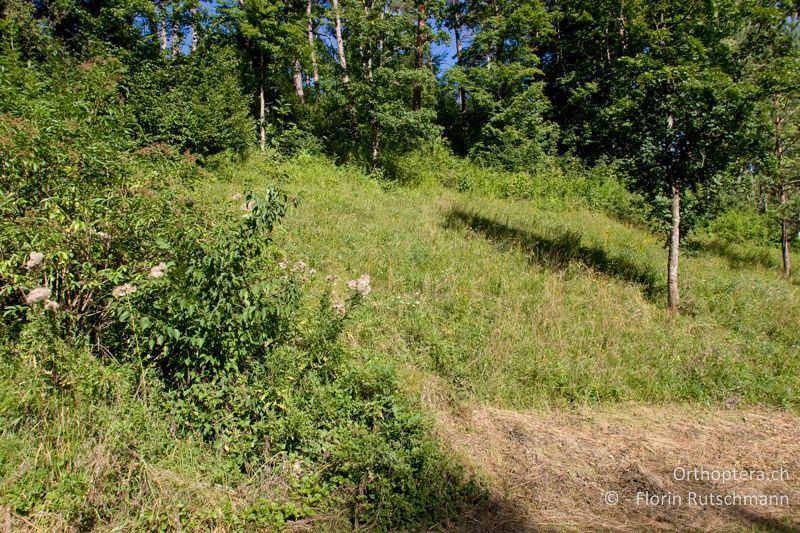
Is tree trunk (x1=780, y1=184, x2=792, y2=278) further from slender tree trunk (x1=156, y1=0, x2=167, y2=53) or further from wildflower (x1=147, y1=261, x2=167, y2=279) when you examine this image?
slender tree trunk (x1=156, y1=0, x2=167, y2=53)

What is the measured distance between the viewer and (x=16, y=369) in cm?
363

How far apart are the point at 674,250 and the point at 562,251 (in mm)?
2148

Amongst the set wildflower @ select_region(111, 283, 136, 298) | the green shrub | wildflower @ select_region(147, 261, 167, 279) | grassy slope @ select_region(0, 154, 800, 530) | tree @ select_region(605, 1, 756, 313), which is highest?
tree @ select_region(605, 1, 756, 313)

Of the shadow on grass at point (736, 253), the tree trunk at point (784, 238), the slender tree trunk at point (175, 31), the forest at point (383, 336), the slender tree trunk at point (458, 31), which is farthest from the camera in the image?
the slender tree trunk at point (458, 31)

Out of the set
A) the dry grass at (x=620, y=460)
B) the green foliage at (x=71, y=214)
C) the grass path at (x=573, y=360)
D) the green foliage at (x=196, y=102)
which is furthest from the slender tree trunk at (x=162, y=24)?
the dry grass at (x=620, y=460)

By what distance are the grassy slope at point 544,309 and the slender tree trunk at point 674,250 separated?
9.0 inches

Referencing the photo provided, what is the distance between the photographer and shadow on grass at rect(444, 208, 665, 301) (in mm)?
8612

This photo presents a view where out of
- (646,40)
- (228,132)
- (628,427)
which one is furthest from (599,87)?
(628,427)

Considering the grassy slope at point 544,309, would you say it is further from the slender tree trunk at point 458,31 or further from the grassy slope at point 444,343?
the slender tree trunk at point 458,31

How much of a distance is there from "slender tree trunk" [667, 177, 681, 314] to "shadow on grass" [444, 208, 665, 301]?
0.36 meters

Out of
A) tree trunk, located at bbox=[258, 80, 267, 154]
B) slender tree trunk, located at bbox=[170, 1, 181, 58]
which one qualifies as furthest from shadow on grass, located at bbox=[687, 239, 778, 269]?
slender tree trunk, located at bbox=[170, 1, 181, 58]

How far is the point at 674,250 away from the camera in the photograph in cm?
779

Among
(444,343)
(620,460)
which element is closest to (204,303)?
(444,343)

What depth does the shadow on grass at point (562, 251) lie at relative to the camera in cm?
861
